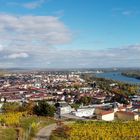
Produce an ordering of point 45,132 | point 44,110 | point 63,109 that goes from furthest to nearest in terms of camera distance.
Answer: point 63,109 < point 44,110 < point 45,132

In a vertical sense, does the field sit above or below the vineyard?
above

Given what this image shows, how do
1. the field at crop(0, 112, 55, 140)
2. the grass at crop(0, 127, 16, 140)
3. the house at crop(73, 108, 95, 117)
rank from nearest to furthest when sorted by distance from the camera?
the grass at crop(0, 127, 16, 140) → the field at crop(0, 112, 55, 140) → the house at crop(73, 108, 95, 117)

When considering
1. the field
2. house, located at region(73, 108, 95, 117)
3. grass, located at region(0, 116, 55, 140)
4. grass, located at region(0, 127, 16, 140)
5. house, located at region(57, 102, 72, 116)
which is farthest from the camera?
house, located at region(57, 102, 72, 116)

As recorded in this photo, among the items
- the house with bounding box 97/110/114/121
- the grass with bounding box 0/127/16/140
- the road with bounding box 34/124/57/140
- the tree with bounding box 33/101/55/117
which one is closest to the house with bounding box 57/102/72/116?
the house with bounding box 97/110/114/121

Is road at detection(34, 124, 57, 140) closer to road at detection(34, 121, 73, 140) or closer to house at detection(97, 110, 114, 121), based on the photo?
road at detection(34, 121, 73, 140)

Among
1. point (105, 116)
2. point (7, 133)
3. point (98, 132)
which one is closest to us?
point (7, 133)

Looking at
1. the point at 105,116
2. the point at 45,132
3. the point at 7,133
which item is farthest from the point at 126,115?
the point at 7,133

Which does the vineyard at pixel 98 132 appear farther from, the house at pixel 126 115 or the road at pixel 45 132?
the house at pixel 126 115

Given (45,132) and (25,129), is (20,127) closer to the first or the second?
(25,129)

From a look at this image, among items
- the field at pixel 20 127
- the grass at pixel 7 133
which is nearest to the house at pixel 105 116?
the field at pixel 20 127
